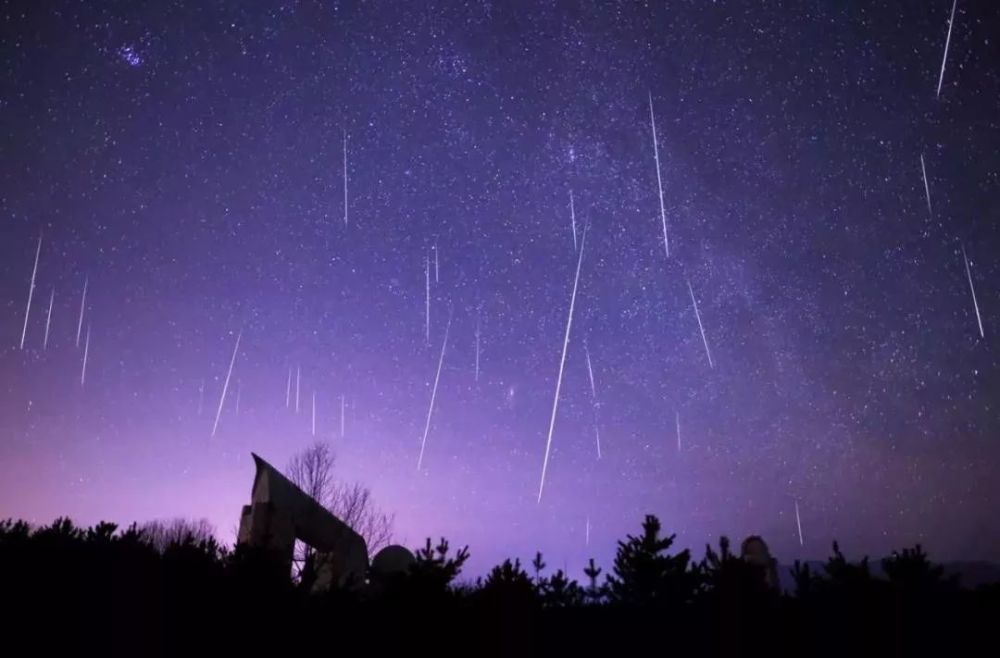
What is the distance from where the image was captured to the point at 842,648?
20.3 ft

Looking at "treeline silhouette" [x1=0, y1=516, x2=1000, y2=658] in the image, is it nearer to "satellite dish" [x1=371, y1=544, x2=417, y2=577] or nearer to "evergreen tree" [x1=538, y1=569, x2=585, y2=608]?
"evergreen tree" [x1=538, y1=569, x2=585, y2=608]

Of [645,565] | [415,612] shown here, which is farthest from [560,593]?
[645,565]

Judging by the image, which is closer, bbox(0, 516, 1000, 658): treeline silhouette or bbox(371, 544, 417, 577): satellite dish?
bbox(0, 516, 1000, 658): treeline silhouette

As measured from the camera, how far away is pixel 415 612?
20.7ft

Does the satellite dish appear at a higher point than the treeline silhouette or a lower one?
higher

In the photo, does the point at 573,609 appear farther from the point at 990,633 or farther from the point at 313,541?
the point at 313,541

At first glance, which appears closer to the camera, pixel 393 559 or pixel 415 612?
pixel 415 612

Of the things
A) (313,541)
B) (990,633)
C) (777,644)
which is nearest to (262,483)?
(313,541)

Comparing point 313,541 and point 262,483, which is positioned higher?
point 262,483

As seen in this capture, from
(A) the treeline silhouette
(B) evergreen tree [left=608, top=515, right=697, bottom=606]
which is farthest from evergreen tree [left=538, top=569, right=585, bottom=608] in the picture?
(B) evergreen tree [left=608, top=515, right=697, bottom=606]

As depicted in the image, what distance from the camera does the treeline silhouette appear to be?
5.30 metres

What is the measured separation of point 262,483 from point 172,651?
720 centimetres

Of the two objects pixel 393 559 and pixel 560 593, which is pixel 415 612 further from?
pixel 393 559

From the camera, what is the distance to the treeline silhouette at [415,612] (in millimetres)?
5305
